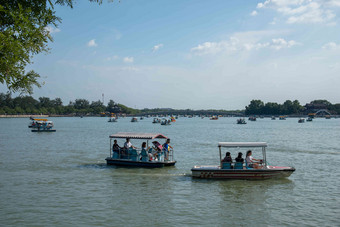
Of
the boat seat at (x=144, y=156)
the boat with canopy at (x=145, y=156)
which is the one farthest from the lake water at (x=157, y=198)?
the boat seat at (x=144, y=156)

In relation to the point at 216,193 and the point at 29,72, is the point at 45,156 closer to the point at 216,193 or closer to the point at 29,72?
the point at 216,193

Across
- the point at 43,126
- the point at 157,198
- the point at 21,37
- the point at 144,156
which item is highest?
the point at 21,37

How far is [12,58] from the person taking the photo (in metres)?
11.9

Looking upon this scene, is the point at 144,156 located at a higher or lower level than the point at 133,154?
lower

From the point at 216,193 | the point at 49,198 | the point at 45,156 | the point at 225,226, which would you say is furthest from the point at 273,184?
the point at 45,156

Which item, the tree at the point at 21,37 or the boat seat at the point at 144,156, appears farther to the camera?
the boat seat at the point at 144,156

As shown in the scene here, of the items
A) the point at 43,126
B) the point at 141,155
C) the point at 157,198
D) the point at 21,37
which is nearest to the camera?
the point at 21,37

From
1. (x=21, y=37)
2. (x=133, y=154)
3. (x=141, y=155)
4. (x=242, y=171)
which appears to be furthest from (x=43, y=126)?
(x=21, y=37)

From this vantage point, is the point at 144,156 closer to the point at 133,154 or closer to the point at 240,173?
the point at 133,154

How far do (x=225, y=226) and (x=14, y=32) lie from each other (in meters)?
11.7

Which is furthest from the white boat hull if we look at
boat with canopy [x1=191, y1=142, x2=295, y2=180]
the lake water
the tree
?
the tree

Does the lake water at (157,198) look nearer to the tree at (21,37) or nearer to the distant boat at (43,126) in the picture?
the tree at (21,37)

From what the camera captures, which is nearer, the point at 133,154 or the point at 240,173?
the point at 240,173

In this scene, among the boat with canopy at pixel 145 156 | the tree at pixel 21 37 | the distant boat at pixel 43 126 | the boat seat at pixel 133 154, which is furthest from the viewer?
the distant boat at pixel 43 126
